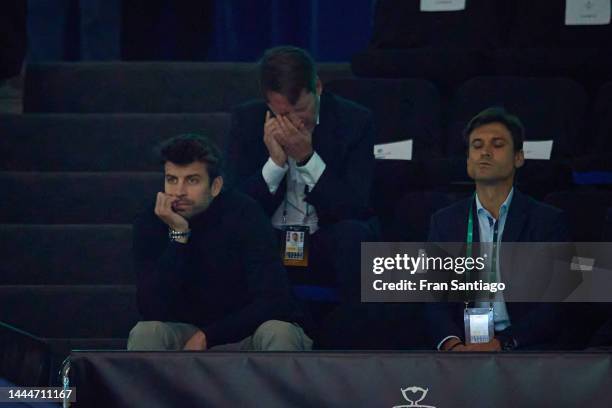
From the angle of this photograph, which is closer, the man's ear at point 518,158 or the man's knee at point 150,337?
the man's knee at point 150,337

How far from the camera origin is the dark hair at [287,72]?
3.68 meters

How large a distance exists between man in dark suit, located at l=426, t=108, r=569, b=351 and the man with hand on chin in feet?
1.45

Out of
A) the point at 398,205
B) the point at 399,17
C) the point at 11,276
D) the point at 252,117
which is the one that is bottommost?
the point at 11,276

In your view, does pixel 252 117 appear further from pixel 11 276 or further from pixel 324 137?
pixel 11 276

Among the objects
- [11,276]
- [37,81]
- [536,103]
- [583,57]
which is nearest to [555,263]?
[536,103]

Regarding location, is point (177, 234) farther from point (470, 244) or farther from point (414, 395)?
point (414, 395)

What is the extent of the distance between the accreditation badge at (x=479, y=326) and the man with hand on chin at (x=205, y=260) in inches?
18.2

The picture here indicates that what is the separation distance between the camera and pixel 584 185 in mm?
4066

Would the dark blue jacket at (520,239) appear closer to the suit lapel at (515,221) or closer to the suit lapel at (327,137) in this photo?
the suit lapel at (515,221)

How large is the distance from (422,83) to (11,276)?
165 centimetres

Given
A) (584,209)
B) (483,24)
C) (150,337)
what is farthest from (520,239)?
(483,24)

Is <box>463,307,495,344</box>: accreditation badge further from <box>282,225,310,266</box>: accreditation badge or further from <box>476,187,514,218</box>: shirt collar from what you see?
<box>282,225,310,266</box>: accreditation badge

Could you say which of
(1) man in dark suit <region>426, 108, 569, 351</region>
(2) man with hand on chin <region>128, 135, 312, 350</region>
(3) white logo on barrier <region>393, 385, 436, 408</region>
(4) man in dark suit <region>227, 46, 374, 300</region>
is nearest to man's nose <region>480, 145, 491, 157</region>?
(1) man in dark suit <region>426, 108, 569, 351</region>

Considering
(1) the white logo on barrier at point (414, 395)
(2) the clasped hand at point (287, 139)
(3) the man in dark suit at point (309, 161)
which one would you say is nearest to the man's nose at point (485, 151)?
(3) the man in dark suit at point (309, 161)
